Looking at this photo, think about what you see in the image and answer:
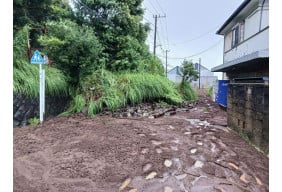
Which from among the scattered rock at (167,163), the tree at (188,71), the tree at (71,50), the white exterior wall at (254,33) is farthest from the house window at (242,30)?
the scattered rock at (167,163)

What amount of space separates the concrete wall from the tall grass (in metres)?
2.96

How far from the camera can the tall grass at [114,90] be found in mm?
5785

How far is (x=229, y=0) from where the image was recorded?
10633mm

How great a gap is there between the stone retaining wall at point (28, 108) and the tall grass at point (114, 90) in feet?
1.25

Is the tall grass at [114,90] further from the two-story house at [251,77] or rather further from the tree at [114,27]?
the two-story house at [251,77]

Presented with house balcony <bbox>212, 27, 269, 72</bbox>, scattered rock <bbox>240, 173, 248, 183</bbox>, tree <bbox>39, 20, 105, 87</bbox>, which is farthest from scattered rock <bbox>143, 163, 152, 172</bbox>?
tree <bbox>39, 20, 105, 87</bbox>

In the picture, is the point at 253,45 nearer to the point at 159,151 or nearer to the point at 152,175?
the point at 159,151

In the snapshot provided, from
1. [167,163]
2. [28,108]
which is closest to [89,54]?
[28,108]

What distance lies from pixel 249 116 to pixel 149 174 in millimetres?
2421

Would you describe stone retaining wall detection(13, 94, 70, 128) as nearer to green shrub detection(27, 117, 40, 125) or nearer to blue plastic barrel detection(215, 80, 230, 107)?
green shrub detection(27, 117, 40, 125)

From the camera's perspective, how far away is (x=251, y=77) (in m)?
4.44

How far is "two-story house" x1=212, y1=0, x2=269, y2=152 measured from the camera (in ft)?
11.0

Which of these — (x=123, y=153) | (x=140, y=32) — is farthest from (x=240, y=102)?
(x=140, y=32)
